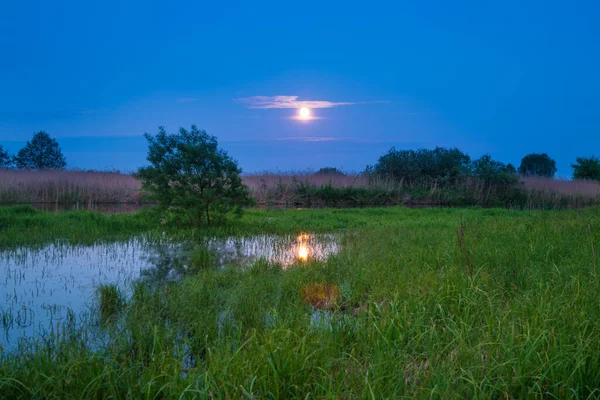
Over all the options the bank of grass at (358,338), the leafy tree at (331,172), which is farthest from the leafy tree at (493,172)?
the bank of grass at (358,338)

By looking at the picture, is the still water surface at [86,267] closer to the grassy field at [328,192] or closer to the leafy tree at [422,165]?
the grassy field at [328,192]

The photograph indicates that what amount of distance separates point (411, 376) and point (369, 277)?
2956mm

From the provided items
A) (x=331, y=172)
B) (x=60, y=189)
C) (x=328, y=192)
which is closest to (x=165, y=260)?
(x=328, y=192)

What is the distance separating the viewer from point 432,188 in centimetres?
2512

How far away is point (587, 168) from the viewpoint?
3234cm

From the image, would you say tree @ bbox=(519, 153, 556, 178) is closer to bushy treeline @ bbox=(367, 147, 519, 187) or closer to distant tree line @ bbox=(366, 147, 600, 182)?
distant tree line @ bbox=(366, 147, 600, 182)

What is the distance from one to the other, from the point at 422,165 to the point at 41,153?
32.1 meters

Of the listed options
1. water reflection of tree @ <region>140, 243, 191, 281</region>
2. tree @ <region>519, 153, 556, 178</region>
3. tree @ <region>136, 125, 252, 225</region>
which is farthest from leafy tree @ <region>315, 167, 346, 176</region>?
tree @ <region>519, 153, 556, 178</region>

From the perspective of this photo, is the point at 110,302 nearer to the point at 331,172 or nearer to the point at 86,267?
the point at 86,267

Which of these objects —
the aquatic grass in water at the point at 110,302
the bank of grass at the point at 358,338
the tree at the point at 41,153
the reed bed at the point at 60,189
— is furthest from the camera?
the tree at the point at 41,153

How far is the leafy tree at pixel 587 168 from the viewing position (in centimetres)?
3195

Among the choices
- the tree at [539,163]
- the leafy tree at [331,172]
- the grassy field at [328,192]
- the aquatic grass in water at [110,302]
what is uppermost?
the tree at [539,163]

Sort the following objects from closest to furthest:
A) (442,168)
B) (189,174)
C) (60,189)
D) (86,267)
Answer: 1. (86,267)
2. (189,174)
3. (60,189)
4. (442,168)

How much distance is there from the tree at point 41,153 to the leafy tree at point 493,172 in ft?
109
